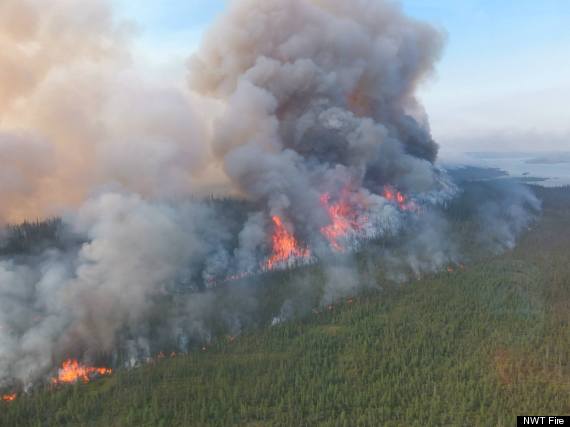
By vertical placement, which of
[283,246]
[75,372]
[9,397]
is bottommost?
[9,397]

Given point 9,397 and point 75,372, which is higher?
point 75,372

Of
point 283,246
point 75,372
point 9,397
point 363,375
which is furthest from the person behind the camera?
point 283,246

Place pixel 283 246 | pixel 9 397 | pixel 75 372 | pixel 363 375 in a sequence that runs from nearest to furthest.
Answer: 1. pixel 363 375
2. pixel 9 397
3. pixel 75 372
4. pixel 283 246

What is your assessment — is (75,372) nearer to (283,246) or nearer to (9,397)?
(9,397)

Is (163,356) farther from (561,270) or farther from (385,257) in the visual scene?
(561,270)

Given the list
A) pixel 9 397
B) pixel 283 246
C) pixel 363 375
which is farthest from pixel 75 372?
pixel 283 246

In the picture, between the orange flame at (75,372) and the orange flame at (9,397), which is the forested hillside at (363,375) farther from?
the orange flame at (75,372)

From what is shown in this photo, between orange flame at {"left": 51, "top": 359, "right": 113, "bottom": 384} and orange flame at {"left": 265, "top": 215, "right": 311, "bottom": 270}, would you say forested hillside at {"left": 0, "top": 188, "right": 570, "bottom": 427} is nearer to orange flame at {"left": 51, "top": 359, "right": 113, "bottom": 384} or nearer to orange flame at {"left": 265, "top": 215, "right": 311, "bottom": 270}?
orange flame at {"left": 51, "top": 359, "right": 113, "bottom": 384}
